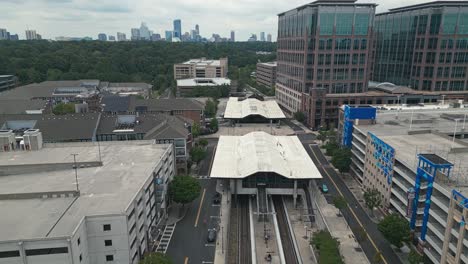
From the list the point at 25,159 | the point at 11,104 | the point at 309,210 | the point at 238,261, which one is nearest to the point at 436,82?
the point at 309,210

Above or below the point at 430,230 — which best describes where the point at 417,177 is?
above

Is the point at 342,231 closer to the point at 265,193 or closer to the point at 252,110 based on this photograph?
the point at 265,193

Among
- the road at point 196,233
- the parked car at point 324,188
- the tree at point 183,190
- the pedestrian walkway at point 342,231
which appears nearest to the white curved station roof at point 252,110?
the parked car at point 324,188

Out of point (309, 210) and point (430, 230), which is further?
point (309, 210)

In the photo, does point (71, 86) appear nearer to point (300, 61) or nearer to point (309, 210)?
point (300, 61)

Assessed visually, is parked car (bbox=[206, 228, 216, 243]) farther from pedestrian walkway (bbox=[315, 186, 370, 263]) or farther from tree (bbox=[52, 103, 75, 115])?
tree (bbox=[52, 103, 75, 115])

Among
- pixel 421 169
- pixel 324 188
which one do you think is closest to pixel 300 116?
pixel 324 188
